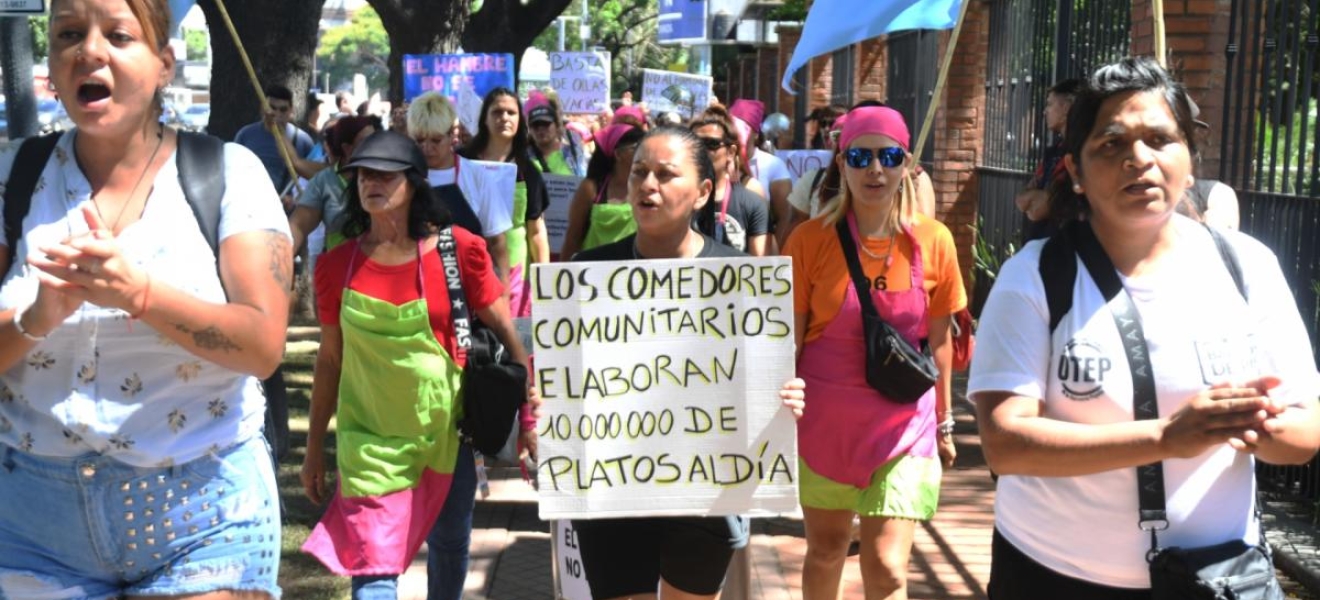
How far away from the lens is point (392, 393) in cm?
495

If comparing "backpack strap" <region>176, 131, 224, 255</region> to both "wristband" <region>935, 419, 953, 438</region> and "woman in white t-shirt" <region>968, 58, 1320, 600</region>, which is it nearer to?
"woman in white t-shirt" <region>968, 58, 1320, 600</region>

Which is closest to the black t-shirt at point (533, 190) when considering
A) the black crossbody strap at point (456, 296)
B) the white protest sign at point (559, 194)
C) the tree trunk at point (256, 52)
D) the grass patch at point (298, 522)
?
the white protest sign at point (559, 194)

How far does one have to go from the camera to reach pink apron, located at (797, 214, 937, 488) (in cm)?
501

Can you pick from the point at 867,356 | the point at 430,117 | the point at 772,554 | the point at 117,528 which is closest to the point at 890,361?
the point at 867,356

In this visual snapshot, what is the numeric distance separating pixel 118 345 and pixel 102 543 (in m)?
0.36

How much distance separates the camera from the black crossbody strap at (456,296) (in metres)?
4.99

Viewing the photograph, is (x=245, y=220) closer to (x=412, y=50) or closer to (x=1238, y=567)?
(x=1238, y=567)

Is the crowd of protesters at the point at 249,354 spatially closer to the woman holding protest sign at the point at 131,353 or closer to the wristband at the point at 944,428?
the woman holding protest sign at the point at 131,353

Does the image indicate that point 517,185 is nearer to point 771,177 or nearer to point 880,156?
point 771,177

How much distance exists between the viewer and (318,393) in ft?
16.9

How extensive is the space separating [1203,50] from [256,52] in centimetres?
930

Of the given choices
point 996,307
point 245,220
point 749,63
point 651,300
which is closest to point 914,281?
point 651,300

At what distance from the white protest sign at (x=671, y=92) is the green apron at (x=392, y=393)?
507 inches

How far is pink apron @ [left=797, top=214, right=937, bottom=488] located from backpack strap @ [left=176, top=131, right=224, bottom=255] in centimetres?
246
